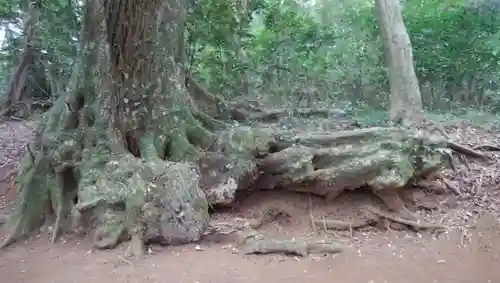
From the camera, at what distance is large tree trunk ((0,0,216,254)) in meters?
4.89

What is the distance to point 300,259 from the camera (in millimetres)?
4578

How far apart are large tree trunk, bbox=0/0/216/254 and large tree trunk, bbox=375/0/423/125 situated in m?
3.44

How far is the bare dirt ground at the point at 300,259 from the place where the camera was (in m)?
4.20

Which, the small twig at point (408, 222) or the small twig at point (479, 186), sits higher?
the small twig at point (479, 186)

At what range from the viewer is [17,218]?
17.7 feet

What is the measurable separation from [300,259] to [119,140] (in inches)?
91.1

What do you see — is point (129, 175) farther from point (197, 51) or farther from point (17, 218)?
point (197, 51)

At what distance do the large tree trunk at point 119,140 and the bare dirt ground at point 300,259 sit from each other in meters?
0.29

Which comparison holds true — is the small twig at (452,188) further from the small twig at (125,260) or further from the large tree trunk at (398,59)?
the small twig at (125,260)

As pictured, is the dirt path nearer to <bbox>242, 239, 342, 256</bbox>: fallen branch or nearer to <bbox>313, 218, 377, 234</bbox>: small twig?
<bbox>242, 239, 342, 256</bbox>: fallen branch

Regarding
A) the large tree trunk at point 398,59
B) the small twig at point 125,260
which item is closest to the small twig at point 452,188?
the large tree trunk at point 398,59

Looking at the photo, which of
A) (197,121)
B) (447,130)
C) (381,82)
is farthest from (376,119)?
(197,121)

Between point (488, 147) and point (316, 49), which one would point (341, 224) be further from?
point (316, 49)

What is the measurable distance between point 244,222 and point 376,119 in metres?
3.98
